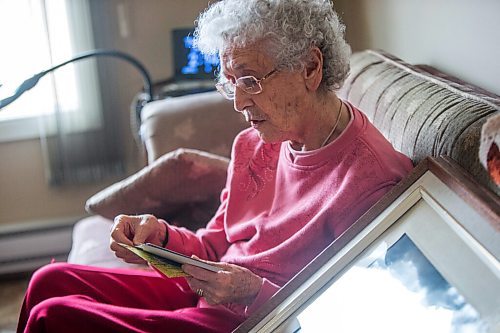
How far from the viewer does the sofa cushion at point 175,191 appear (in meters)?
2.09

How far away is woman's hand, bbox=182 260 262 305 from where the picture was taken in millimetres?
1309

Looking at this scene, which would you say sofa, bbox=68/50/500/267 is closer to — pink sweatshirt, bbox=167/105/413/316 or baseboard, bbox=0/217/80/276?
pink sweatshirt, bbox=167/105/413/316

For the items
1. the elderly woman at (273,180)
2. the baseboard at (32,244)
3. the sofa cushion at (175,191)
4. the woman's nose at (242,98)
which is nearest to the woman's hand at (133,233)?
the elderly woman at (273,180)

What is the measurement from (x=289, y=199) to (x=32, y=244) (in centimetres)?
197

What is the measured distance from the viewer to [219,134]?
2.36 meters

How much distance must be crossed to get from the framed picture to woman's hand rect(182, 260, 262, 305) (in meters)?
0.13

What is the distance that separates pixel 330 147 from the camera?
1.42 metres

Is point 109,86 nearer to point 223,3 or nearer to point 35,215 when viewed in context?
point 35,215

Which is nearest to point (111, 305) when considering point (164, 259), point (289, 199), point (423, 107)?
point (164, 259)

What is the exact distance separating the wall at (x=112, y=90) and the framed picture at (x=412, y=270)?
2.05 meters

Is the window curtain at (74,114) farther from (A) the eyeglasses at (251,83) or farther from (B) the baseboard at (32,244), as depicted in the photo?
(A) the eyeglasses at (251,83)

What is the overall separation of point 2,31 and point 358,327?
7.79ft

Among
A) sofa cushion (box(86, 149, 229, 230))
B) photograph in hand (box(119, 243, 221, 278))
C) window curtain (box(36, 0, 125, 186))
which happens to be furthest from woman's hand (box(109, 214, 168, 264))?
window curtain (box(36, 0, 125, 186))

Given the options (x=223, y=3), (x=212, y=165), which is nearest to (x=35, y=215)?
(x=212, y=165)
